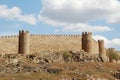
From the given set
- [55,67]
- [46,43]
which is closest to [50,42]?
[46,43]

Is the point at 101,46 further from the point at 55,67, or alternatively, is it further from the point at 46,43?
the point at 55,67

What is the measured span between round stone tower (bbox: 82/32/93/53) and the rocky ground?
6.43 metres

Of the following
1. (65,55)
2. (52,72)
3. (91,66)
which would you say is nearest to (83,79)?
(52,72)

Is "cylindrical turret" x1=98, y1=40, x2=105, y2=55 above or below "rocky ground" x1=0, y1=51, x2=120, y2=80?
above

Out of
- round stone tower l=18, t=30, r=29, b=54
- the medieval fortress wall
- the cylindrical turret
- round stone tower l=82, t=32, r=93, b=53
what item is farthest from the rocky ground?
the cylindrical turret

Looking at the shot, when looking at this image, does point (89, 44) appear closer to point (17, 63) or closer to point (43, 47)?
point (43, 47)

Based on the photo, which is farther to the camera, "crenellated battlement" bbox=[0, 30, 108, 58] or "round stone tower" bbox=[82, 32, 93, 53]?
"round stone tower" bbox=[82, 32, 93, 53]

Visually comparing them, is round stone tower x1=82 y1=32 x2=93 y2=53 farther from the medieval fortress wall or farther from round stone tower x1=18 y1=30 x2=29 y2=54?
round stone tower x1=18 y1=30 x2=29 y2=54

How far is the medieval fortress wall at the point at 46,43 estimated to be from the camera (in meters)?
60.8

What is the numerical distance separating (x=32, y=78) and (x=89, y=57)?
18579 mm

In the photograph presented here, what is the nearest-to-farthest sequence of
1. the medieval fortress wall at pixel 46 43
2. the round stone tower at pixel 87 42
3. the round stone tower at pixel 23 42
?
1. the round stone tower at pixel 23 42
2. the medieval fortress wall at pixel 46 43
3. the round stone tower at pixel 87 42

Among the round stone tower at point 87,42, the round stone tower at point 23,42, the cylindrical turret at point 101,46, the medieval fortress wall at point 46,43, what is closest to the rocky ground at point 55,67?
the round stone tower at point 23,42

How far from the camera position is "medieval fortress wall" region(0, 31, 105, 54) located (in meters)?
60.8

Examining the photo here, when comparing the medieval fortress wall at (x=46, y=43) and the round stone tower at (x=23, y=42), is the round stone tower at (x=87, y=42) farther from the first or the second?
the round stone tower at (x=23, y=42)
